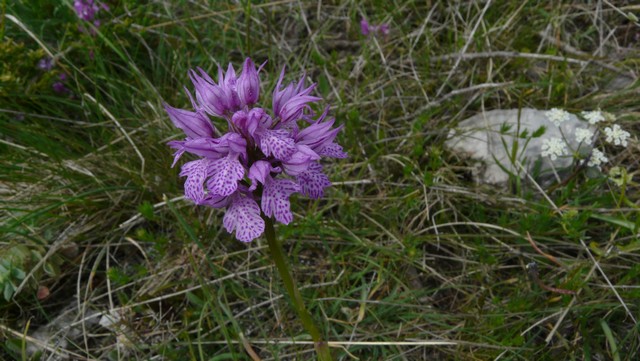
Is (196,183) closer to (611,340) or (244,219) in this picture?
(244,219)

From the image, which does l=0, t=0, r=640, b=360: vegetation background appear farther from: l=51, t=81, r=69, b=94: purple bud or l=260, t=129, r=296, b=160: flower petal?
l=260, t=129, r=296, b=160: flower petal

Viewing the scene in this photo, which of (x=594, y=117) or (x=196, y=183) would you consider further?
(x=594, y=117)

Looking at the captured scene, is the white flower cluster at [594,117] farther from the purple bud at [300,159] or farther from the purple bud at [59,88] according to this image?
the purple bud at [59,88]

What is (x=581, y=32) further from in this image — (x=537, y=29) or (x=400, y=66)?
(x=400, y=66)

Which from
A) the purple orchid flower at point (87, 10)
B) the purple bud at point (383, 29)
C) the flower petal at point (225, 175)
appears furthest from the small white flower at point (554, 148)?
the purple orchid flower at point (87, 10)

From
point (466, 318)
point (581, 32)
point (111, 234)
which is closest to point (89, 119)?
point (111, 234)

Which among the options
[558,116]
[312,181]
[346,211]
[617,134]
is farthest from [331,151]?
[617,134]
